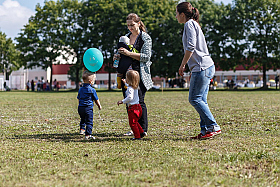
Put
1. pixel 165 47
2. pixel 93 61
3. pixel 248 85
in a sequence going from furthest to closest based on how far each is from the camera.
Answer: pixel 248 85 < pixel 165 47 < pixel 93 61

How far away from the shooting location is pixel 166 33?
139 ft

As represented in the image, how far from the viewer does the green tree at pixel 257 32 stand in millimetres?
41688

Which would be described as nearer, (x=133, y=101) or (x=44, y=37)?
(x=133, y=101)

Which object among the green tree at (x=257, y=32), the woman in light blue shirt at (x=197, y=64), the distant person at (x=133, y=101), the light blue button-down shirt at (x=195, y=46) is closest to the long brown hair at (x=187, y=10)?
the woman in light blue shirt at (x=197, y=64)

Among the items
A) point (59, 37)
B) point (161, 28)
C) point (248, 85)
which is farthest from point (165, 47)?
point (248, 85)

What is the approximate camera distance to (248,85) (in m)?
69.1

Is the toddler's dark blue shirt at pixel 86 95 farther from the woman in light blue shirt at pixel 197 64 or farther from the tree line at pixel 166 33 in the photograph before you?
the tree line at pixel 166 33

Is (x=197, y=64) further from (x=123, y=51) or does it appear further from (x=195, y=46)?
(x=123, y=51)

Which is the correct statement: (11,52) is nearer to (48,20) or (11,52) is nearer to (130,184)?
(48,20)

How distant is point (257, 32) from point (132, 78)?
4188cm

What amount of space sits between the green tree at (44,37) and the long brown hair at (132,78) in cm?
4300

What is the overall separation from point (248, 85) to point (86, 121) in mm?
67928

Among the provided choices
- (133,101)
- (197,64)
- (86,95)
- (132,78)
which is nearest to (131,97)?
(133,101)

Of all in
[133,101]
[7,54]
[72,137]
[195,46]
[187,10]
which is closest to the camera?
[195,46]
